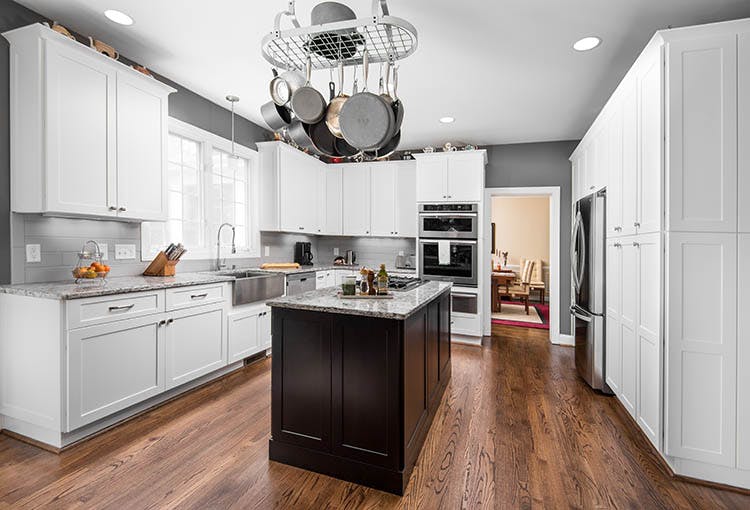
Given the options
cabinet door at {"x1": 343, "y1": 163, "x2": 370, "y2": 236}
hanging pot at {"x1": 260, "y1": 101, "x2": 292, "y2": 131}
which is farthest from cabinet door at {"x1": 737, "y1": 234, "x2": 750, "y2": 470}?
cabinet door at {"x1": 343, "y1": 163, "x2": 370, "y2": 236}

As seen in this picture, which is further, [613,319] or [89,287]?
[613,319]

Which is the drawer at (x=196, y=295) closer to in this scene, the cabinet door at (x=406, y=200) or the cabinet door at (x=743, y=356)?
the cabinet door at (x=406, y=200)

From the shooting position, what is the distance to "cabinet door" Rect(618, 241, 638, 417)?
2.46 metres

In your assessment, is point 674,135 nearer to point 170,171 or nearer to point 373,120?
point 373,120

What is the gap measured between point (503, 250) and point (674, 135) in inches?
261

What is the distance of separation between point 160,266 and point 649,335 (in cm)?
352

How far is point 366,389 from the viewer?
1.95 meters

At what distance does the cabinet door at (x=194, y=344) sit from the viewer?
9.16ft

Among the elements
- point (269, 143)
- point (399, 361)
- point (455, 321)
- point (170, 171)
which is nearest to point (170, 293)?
point (170, 171)

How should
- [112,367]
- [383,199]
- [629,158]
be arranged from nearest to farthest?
[112,367]
[629,158]
[383,199]

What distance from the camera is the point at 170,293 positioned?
2.75m

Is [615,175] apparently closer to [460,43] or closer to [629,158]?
[629,158]

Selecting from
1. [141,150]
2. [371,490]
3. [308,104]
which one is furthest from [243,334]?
[308,104]

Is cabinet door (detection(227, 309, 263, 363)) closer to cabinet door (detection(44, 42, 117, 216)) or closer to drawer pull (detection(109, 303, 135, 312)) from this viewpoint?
drawer pull (detection(109, 303, 135, 312))
